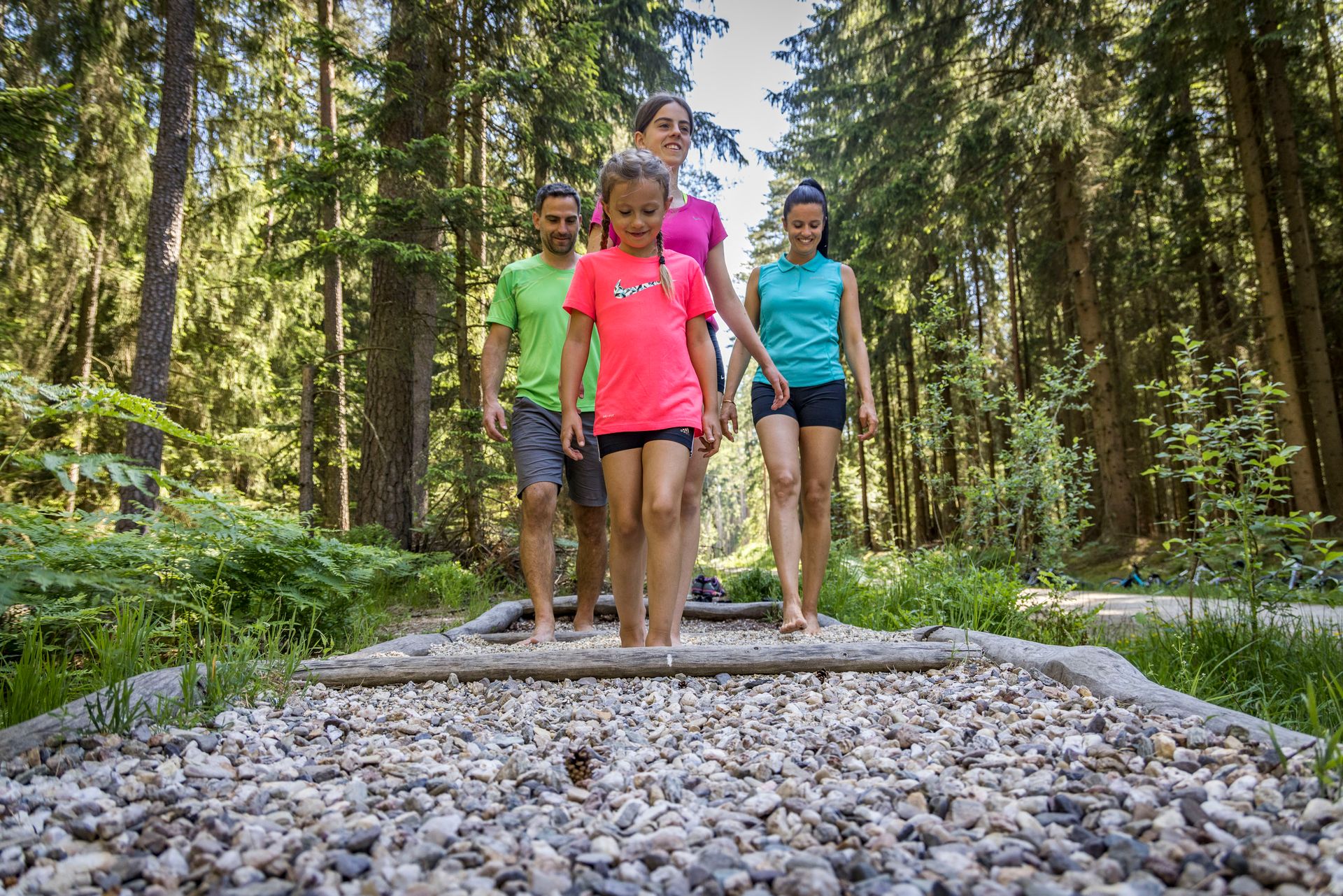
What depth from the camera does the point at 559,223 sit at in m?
4.21

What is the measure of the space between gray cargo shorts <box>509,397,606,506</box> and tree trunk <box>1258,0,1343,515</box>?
393 inches

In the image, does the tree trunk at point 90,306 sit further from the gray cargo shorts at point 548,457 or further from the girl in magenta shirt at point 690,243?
the girl in magenta shirt at point 690,243

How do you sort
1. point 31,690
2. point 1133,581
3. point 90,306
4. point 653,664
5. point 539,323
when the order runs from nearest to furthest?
point 31,690
point 653,664
point 539,323
point 1133,581
point 90,306

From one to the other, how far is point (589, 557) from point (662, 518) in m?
1.41

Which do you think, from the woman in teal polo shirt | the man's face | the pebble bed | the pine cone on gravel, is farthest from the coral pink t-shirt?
the pine cone on gravel

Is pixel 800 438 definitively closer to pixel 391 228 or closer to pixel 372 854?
pixel 372 854

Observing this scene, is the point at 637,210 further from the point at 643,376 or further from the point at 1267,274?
the point at 1267,274

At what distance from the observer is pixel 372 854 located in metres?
1.35

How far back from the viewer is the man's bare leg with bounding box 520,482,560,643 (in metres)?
3.92

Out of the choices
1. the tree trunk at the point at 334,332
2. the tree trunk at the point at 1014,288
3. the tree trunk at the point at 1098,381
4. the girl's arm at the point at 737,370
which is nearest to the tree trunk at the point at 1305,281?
the tree trunk at the point at 1098,381

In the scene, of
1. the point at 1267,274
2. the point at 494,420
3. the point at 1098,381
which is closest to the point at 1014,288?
the point at 1098,381

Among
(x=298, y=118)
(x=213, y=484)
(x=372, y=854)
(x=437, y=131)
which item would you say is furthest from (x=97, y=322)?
(x=372, y=854)

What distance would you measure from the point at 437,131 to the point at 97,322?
7.18 m

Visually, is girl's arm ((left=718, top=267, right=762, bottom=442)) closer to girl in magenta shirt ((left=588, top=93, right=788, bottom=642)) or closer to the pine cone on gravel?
girl in magenta shirt ((left=588, top=93, right=788, bottom=642))
